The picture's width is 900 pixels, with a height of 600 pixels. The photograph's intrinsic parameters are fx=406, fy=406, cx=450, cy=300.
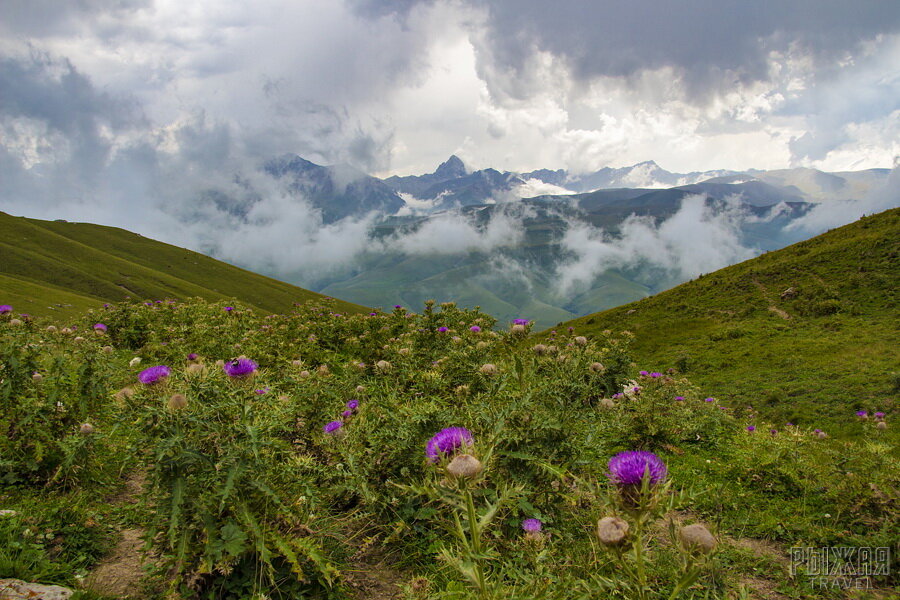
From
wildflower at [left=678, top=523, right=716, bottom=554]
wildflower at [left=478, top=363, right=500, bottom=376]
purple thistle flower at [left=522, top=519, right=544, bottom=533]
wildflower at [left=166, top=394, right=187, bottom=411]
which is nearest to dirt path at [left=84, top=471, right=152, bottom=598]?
wildflower at [left=166, top=394, right=187, bottom=411]

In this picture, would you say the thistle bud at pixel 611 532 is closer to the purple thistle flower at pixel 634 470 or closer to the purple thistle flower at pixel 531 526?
the purple thistle flower at pixel 634 470

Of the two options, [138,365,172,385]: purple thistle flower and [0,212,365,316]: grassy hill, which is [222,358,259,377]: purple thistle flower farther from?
[0,212,365,316]: grassy hill

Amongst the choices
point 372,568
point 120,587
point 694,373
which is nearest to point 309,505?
point 372,568

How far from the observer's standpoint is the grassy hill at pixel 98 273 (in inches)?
2776

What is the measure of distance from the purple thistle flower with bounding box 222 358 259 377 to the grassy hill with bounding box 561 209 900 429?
2006 cm

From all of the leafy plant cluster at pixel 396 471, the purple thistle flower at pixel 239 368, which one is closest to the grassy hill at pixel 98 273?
the leafy plant cluster at pixel 396 471

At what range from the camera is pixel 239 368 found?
3.52 meters

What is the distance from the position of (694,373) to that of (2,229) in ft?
550

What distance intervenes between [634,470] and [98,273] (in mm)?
138758

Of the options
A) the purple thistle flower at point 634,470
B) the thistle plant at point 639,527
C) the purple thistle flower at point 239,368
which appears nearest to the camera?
the thistle plant at point 639,527

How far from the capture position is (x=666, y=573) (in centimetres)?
346

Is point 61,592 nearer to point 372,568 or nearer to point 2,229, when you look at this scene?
point 372,568

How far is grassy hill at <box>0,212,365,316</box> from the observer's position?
231ft

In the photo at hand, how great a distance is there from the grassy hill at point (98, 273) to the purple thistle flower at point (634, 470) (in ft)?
236
